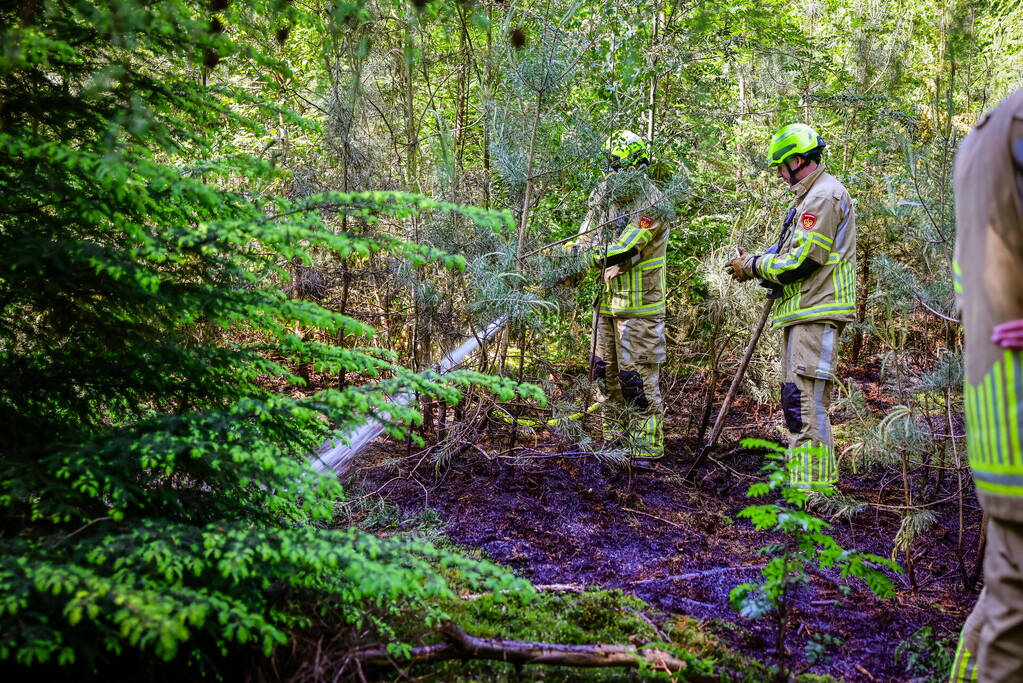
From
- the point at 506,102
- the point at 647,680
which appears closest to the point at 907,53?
the point at 506,102

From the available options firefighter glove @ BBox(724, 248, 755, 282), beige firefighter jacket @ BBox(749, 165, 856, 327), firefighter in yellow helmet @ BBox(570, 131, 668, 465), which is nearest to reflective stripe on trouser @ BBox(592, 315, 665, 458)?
firefighter in yellow helmet @ BBox(570, 131, 668, 465)

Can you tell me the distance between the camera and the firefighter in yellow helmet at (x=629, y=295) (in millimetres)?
5668

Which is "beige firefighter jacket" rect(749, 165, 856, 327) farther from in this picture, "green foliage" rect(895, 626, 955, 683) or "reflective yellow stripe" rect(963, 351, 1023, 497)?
"reflective yellow stripe" rect(963, 351, 1023, 497)

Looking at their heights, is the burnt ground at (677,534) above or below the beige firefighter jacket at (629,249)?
below

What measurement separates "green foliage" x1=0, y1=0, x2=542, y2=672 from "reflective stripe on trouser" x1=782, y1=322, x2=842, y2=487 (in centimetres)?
335

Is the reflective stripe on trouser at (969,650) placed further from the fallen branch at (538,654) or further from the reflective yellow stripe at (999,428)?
the fallen branch at (538,654)

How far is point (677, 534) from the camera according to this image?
15.8 feet

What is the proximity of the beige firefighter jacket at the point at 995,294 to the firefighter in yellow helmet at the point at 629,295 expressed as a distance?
3.47 m

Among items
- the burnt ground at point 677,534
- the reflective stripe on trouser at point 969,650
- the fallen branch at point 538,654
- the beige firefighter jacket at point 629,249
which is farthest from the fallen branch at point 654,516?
the reflective stripe on trouser at point 969,650

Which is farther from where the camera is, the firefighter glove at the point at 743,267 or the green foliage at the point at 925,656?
the firefighter glove at the point at 743,267

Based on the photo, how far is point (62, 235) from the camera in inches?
108

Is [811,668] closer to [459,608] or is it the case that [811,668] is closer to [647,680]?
[647,680]

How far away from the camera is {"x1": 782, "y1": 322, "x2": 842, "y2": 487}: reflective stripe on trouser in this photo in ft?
17.1

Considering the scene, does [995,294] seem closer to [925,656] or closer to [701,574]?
[925,656]
